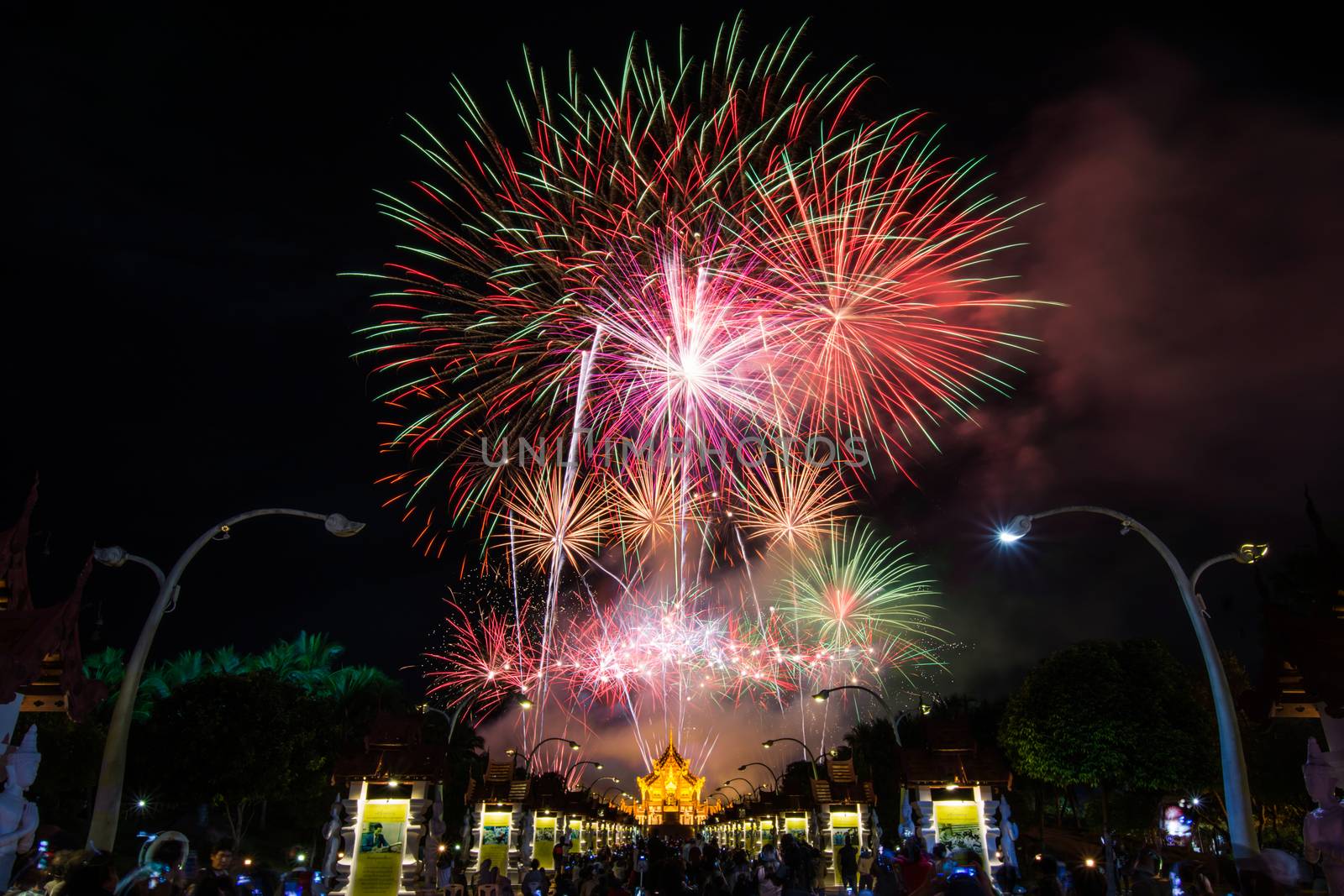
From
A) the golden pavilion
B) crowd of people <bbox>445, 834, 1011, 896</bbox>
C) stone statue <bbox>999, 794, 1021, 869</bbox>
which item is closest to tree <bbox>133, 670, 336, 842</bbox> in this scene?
crowd of people <bbox>445, 834, 1011, 896</bbox>

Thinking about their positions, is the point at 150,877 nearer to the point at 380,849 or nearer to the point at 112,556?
the point at 112,556

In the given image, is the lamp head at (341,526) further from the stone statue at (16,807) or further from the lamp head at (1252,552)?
the lamp head at (1252,552)

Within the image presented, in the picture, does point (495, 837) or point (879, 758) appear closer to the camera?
point (495, 837)

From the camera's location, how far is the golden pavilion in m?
122

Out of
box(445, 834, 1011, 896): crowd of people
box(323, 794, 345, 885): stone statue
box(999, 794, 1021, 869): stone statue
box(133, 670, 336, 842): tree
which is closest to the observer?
box(445, 834, 1011, 896): crowd of people

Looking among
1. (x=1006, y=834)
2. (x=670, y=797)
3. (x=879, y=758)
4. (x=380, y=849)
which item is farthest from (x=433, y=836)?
(x=670, y=797)

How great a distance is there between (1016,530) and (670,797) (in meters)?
115

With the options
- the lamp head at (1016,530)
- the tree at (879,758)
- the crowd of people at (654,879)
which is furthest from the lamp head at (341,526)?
the tree at (879,758)

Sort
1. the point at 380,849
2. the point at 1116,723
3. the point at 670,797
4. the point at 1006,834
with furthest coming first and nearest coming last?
the point at 670,797 → the point at 1116,723 → the point at 1006,834 → the point at 380,849

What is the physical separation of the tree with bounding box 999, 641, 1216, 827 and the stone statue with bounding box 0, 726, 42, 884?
133 feet

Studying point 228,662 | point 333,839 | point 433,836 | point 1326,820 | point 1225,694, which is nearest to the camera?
point 1326,820

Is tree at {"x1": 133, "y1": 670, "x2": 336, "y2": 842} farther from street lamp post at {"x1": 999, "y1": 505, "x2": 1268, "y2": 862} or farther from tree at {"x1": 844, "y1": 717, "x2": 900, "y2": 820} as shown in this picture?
street lamp post at {"x1": 999, "y1": 505, "x2": 1268, "y2": 862}

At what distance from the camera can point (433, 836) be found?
910 inches

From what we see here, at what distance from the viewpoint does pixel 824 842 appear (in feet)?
114
